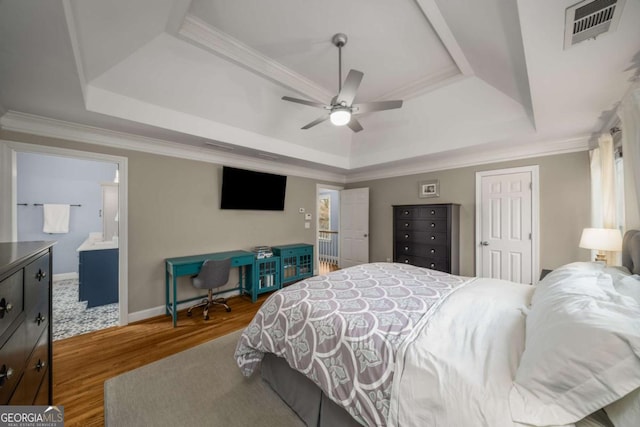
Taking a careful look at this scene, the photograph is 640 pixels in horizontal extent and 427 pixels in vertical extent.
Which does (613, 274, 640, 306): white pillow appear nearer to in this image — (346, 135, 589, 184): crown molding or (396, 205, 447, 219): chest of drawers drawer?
(396, 205, 447, 219): chest of drawers drawer

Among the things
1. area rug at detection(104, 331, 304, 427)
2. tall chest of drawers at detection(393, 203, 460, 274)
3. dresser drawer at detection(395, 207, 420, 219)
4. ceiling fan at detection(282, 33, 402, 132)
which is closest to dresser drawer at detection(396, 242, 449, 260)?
tall chest of drawers at detection(393, 203, 460, 274)

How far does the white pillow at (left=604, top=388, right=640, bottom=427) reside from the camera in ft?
2.29

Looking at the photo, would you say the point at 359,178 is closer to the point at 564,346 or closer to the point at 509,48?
the point at 509,48

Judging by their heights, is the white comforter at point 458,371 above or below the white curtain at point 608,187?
below

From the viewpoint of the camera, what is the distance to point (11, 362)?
3.36 feet

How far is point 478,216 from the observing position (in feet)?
12.1

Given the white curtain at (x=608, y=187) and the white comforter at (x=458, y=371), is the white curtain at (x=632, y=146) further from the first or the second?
the white comforter at (x=458, y=371)

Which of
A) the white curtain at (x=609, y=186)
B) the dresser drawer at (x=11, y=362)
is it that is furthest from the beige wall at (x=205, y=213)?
the dresser drawer at (x=11, y=362)

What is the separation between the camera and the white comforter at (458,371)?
0.85 metres

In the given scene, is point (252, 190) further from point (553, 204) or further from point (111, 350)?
point (553, 204)

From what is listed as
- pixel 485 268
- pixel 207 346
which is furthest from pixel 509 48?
pixel 207 346

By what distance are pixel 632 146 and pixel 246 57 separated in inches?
126

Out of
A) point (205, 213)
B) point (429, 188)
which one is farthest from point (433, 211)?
point (205, 213)

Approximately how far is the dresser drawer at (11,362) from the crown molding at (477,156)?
440 centimetres
